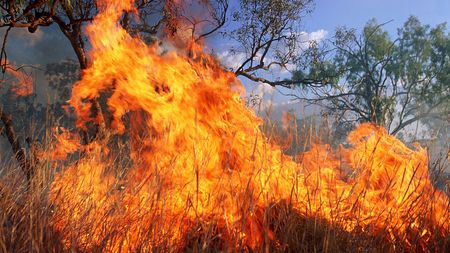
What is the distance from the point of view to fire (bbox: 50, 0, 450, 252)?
12.7 ft

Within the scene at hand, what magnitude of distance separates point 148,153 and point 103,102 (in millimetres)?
14456

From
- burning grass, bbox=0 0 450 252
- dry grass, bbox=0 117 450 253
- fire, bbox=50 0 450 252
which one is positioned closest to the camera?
dry grass, bbox=0 117 450 253

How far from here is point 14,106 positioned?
87.8 ft

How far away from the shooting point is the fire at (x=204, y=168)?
3881 mm

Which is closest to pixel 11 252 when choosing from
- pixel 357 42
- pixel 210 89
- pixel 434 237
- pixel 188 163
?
pixel 188 163

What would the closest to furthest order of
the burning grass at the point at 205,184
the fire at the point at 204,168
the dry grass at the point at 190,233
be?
the dry grass at the point at 190,233 → the burning grass at the point at 205,184 → the fire at the point at 204,168

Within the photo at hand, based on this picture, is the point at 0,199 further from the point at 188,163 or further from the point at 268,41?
the point at 268,41

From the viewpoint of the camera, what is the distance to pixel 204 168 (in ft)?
14.3

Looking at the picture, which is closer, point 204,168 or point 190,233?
point 190,233

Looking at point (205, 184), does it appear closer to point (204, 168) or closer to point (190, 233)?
point (204, 168)

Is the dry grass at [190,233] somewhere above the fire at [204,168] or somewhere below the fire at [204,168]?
below

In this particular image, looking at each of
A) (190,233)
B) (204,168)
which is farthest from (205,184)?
→ (190,233)

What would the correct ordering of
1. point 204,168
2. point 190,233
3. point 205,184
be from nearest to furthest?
point 190,233 → point 204,168 → point 205,184

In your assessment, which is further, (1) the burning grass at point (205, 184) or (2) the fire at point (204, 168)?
(2) the fire at point (204, 168)
